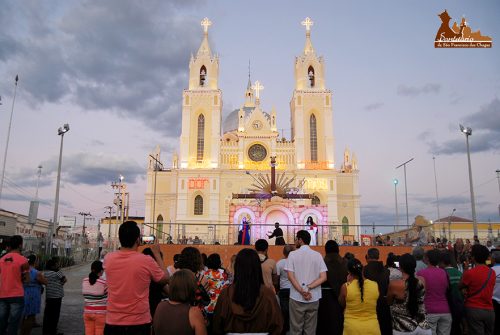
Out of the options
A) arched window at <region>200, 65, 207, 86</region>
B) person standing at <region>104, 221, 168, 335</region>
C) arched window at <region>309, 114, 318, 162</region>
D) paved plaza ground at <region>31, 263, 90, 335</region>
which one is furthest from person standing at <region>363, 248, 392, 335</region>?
arched window at <region>200, 65, 207, 86</region>

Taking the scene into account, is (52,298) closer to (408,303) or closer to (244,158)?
(408,303)

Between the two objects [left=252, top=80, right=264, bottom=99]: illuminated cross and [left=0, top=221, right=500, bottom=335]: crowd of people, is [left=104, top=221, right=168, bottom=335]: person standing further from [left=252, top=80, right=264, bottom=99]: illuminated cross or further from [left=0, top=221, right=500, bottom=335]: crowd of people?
[left=252, top=80, right=264, bottom=99]: illuminated cross

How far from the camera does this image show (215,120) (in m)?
51.3

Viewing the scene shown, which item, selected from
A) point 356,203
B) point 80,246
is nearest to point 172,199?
point 80,246

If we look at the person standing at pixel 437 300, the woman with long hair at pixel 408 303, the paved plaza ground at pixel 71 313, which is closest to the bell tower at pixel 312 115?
the paved plaza ground at pixel 71 313

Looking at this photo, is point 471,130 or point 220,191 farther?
point 220,191

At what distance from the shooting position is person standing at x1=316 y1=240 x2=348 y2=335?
6.34 meters

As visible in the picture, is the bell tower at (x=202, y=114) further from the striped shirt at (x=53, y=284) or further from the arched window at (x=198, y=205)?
the striped shirt at (x=53, y=284)

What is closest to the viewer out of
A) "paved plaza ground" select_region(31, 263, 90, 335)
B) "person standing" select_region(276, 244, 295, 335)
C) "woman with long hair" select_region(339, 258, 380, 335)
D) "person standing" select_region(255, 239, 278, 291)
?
"woman with long hair" select_region(339, 258, 380, 335)

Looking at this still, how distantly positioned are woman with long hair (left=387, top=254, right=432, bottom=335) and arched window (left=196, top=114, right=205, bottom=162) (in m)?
45.7

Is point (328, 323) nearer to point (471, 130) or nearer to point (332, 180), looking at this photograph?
point (471, 130)

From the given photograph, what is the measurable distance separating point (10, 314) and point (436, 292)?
22.7 feet

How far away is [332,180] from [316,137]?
20.3 feet

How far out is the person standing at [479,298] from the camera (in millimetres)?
6238
